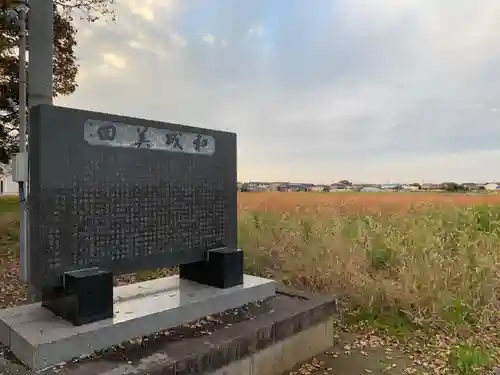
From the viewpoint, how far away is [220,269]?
3.38 meters

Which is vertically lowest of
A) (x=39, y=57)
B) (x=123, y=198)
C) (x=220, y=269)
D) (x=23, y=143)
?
(x=220, y=269)

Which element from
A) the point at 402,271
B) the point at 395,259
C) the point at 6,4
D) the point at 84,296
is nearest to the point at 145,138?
the point at 84,296

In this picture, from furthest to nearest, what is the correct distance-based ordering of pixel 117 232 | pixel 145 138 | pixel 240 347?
pixel 145 138 < pixel 117 232 < pixel 240 347

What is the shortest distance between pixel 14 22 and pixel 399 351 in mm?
5506

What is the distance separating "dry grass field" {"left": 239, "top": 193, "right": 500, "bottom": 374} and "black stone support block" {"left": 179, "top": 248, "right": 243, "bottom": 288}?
1249 millimetres

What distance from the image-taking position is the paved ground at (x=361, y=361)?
3014 millimetres

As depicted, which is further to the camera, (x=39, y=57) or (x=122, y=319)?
(x=39, y=57)

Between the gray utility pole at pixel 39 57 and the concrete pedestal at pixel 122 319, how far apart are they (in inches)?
48.6

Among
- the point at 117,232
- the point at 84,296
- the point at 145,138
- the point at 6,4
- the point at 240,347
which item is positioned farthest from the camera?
the point at 6,4

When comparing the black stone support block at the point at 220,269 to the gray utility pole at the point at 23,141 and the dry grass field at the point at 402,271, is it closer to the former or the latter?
the dry grass field at the point at 402,271

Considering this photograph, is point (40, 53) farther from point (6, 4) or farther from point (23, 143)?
point (23, 143)

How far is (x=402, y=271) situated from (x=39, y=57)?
4110mm

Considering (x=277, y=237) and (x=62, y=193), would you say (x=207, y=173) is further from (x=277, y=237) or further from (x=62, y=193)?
(x=277, y=237)

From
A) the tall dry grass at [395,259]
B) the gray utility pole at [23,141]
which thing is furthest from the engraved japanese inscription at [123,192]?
the tall dry grass at [395,259]
